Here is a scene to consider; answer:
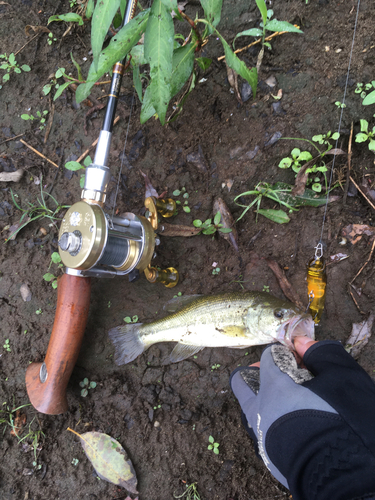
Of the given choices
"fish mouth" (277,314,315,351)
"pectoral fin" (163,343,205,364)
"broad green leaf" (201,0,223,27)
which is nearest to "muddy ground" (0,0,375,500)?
"pectoral fin" (163,343,205,364)

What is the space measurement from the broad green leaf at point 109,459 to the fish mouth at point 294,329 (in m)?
1.94

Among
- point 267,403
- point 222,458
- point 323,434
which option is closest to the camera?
point 323,434

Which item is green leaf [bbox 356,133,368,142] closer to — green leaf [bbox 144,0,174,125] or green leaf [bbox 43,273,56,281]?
green leaf [bbox 144,0,174,125]

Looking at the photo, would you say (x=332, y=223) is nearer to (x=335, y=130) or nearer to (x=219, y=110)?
(x=335, y=130)

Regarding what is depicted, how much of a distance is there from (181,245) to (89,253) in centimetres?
115

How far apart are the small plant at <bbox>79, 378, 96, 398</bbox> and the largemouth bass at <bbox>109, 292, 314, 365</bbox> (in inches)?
17.3

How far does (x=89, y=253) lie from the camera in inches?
83.7

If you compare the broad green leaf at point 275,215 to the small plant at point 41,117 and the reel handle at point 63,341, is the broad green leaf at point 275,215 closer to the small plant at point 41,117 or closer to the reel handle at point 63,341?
the reel handle at point 63,341

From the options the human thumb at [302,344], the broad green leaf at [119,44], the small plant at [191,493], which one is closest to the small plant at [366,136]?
the human thumb at [302,344]

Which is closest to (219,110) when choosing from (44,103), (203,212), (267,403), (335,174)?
(203,212)

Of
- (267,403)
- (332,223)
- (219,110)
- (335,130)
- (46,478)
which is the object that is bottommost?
(46,478)

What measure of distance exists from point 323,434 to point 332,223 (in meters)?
1.76

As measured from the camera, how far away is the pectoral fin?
289 centimetres

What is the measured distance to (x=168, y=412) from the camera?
305 centimetres
